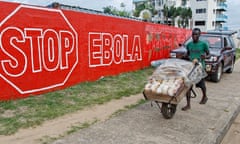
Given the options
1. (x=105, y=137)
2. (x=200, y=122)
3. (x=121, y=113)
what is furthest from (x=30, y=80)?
(x=200, y=122)

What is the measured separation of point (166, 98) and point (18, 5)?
371 cm

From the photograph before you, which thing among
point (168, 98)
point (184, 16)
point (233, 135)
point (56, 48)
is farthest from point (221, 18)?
point (168, 98)

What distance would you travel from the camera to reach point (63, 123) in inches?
187

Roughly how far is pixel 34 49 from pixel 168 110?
3.26 m

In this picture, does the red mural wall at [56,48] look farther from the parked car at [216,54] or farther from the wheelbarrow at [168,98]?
the wheelbarrow at [168,98]

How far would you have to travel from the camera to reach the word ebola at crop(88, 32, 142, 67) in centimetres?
809

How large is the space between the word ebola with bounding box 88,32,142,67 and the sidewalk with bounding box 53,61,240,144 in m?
2.63

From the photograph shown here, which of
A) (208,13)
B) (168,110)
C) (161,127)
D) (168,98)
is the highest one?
(208,13)

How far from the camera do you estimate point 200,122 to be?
5191 mm

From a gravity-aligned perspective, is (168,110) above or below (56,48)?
below

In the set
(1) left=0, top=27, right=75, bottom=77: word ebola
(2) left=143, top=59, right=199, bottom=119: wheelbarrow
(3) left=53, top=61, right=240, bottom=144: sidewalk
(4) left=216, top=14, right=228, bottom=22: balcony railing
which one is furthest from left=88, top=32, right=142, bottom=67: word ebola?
(4) left=216, top=14, right=228, bottom=22: balcony railing

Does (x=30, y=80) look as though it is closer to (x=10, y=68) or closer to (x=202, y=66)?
(x=10, y=68)

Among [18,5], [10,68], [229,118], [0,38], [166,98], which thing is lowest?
[229,118]

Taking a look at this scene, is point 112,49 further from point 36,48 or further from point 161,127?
point 161,127
